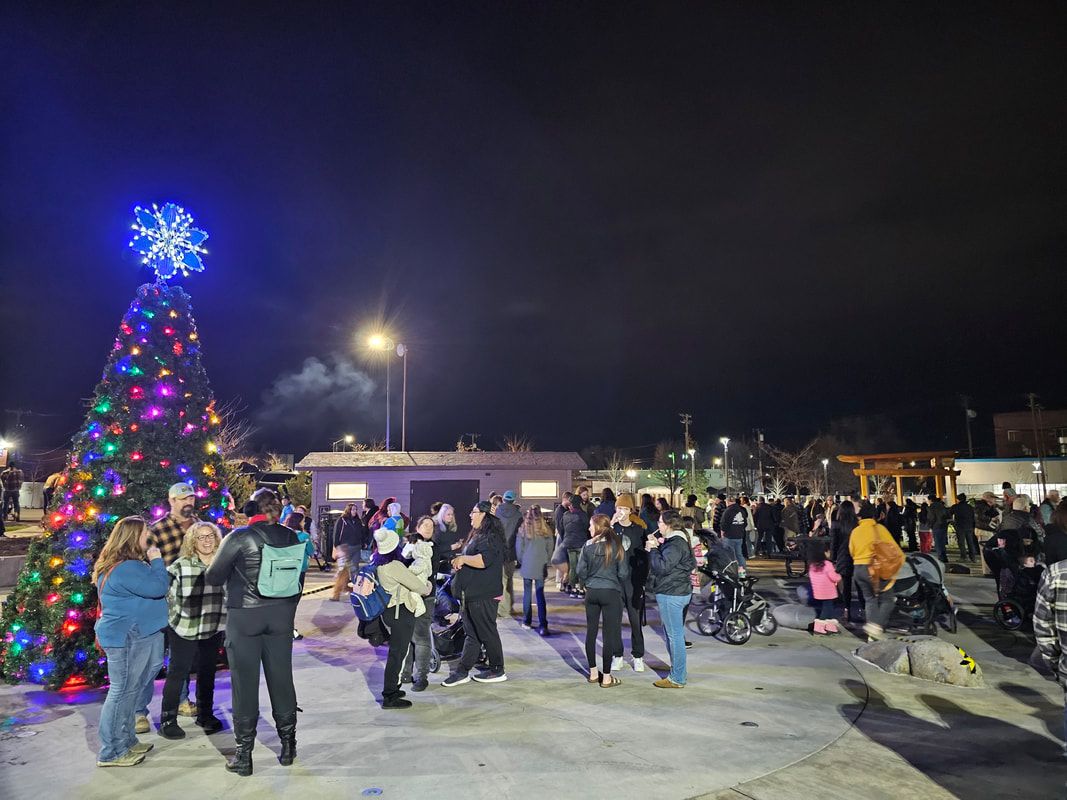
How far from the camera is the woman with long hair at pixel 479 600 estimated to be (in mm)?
6707

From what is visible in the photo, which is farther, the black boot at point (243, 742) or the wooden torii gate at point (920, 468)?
the wooden torii gate at point (920, 468)

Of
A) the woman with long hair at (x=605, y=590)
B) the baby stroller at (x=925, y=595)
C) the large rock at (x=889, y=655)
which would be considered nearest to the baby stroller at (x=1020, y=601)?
the baby stroller at (x=925, y=595)

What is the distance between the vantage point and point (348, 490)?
21031mm

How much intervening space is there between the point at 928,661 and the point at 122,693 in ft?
24.4

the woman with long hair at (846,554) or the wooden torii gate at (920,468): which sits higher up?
the wooden torii gate at (920,468)

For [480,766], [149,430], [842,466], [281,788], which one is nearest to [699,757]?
[480,766]

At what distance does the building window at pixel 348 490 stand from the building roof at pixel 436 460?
0.61m

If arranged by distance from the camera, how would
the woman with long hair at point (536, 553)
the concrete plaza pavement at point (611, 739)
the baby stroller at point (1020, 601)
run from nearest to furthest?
the concrete plaza pavement at point (611, 739) < the baby stroller at point (1020, 601) < the woman with long hair at point (536, 553)

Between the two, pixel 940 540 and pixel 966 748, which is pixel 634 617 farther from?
pixel 940 540

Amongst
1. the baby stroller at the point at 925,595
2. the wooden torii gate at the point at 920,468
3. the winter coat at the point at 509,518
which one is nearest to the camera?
the baby stroller at the point at 925,595

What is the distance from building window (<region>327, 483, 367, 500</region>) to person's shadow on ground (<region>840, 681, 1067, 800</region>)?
17.3 m

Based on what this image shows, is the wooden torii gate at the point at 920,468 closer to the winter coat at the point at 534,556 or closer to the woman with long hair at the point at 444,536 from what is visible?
the winter coat at the point at 534,556

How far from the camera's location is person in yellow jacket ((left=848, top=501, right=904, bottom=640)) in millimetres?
8242

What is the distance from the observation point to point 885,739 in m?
5.11
